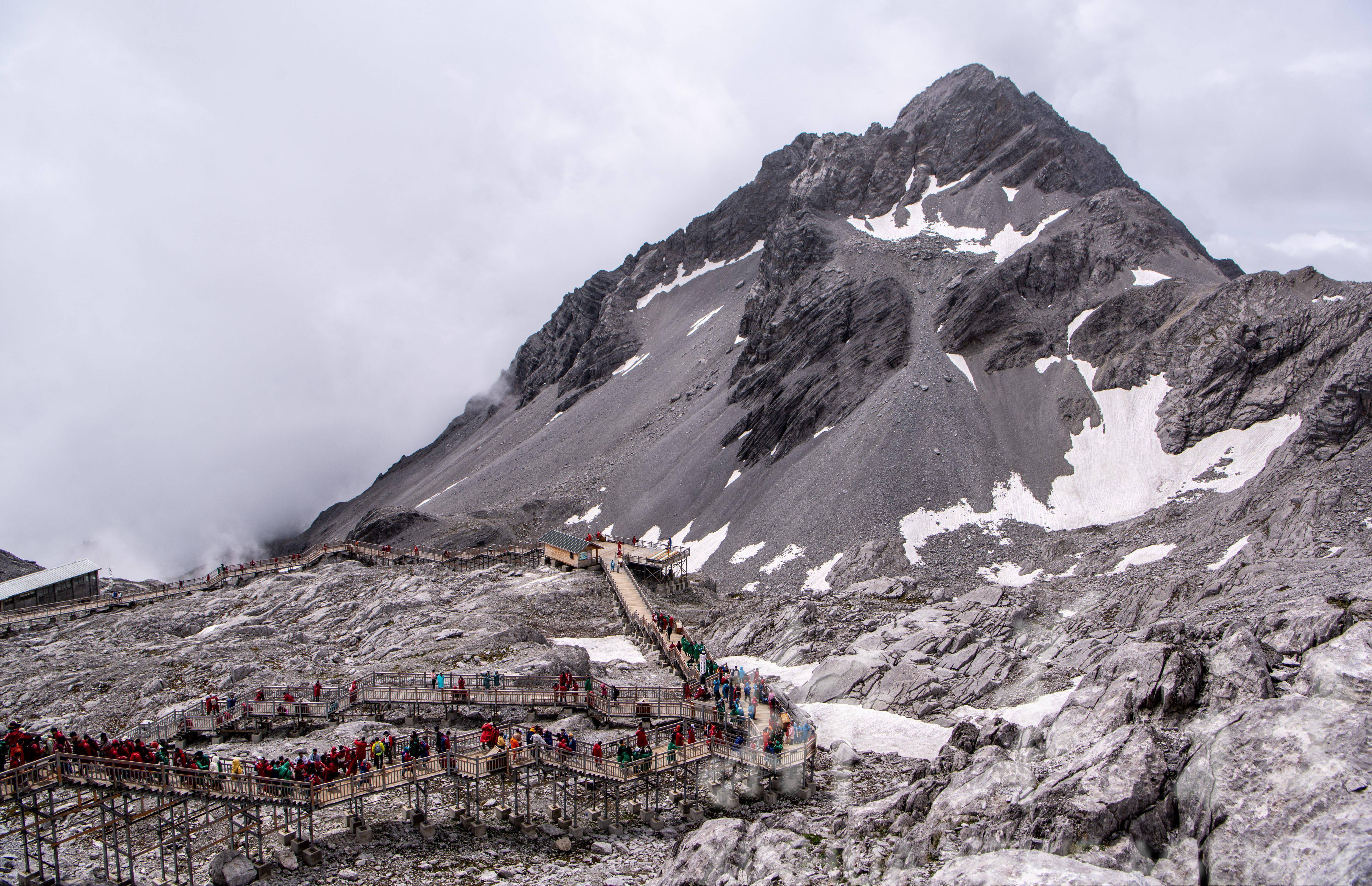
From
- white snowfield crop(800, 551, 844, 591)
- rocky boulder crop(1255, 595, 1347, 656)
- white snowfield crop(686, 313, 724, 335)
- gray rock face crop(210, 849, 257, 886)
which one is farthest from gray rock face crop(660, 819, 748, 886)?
white snowfield crop(686, 313, 724, 335)

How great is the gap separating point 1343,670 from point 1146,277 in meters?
82.5

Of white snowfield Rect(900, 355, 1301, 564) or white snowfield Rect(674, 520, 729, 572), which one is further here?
white snowfield Rect(674, 520, 729, 572)

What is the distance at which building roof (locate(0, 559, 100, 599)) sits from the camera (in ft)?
182

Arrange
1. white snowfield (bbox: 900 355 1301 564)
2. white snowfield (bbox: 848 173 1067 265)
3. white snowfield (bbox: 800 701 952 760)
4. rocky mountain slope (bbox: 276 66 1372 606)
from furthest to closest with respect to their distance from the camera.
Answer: white snowfield (bbox: 848 173 1067 265) → rocky mountain slope (bbox: 276 66 1372 606) → white snowfield (bbox: 900 355 1301 564) → white snowfield (bbox: 800 701 952 760)

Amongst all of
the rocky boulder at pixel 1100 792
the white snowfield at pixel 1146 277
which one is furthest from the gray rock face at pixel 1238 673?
the white snowfield at pixel 1146 277

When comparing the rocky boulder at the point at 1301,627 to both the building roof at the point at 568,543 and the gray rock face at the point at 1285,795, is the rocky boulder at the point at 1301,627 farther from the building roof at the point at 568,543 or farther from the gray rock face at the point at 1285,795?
the building roof at the point at 568,543

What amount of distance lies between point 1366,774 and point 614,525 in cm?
7514

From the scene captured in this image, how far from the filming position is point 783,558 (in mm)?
66062

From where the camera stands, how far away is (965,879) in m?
14.7

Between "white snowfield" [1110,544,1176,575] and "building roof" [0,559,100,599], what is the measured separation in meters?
68.3

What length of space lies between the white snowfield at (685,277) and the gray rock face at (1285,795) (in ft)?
473

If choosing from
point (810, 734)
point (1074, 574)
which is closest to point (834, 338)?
point (1074, 574)

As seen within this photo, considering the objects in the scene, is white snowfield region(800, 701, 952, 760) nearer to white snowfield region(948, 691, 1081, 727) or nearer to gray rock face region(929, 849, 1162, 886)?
white snowfield region(948, 691, 1081, 727)

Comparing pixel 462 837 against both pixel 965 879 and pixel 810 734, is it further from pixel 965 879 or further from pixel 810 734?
pixel 965 879
